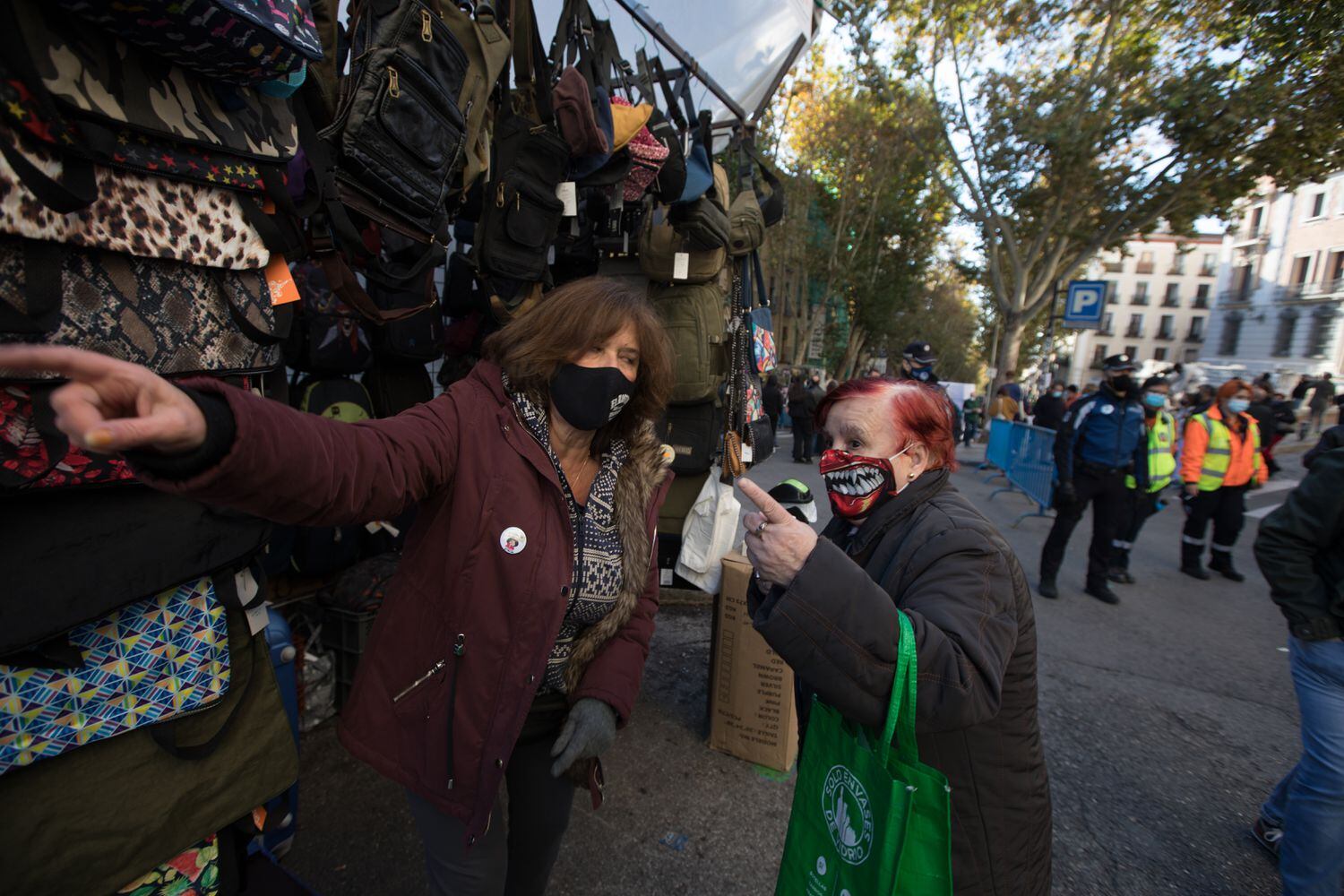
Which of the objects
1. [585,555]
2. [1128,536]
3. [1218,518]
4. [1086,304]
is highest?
[1086,304]

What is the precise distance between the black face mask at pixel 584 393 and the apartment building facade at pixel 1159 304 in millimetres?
60292

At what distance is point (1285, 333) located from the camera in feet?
105

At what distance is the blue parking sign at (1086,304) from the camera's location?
951 cm

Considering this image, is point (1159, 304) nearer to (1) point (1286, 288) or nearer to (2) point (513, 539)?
(1) point (1286, 288)

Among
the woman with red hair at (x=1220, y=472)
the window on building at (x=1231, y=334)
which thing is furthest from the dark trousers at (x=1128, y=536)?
the window on building at (x=1231, y=334)

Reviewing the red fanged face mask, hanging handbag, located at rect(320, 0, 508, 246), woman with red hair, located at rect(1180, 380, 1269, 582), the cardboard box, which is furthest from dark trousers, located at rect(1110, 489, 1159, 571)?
hanging handbag, located at rect(320, 0, 508, 246)

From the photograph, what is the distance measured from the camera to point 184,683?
4.39 ft

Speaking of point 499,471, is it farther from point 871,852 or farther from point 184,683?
Answer: point 871,852

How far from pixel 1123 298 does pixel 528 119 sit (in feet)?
219

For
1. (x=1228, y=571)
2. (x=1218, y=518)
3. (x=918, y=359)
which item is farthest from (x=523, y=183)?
(x=1228, y=571)

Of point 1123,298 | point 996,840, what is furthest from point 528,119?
point 1123,298

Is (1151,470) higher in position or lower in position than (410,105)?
lower

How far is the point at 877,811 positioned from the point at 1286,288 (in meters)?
45.3

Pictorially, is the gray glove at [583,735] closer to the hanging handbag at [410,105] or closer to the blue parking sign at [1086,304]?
the hanging handbag at [410,105]
